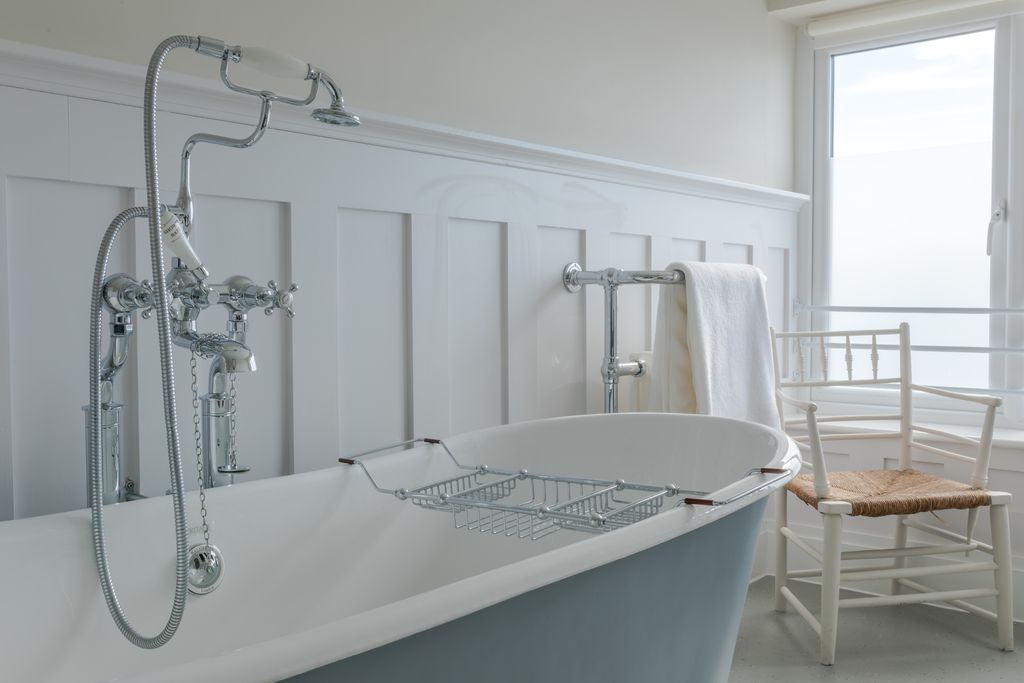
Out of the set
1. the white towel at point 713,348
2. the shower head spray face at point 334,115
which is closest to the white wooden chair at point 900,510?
the white towel at point 713,348

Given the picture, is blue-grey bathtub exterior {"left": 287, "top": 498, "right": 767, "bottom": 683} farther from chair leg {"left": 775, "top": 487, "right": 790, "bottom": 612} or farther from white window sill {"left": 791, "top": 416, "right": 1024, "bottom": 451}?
white window sill {"left": 791, "top": 416, "right": 1024, "bottom": 451}

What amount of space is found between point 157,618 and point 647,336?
1575 millimetres

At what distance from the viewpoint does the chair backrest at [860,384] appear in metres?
2.24

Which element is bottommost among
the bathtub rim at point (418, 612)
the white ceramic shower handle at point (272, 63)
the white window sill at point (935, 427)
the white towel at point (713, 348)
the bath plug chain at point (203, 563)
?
the white window sill at point (935, 427)

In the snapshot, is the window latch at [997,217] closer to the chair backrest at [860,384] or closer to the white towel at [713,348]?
the chair backrest at [860,384]

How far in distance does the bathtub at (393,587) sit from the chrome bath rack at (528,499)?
31mm

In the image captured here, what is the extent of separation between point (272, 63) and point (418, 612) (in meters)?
0.76

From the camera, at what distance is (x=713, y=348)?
2217 mm

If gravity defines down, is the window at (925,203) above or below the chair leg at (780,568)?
above

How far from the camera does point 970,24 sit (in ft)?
9.32

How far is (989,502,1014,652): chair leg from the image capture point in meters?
2.20

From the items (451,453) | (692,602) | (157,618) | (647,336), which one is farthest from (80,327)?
(647,336)

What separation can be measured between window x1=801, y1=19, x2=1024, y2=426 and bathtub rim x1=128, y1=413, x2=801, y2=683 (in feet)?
6.46

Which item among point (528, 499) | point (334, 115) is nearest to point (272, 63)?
point (334, 115)
